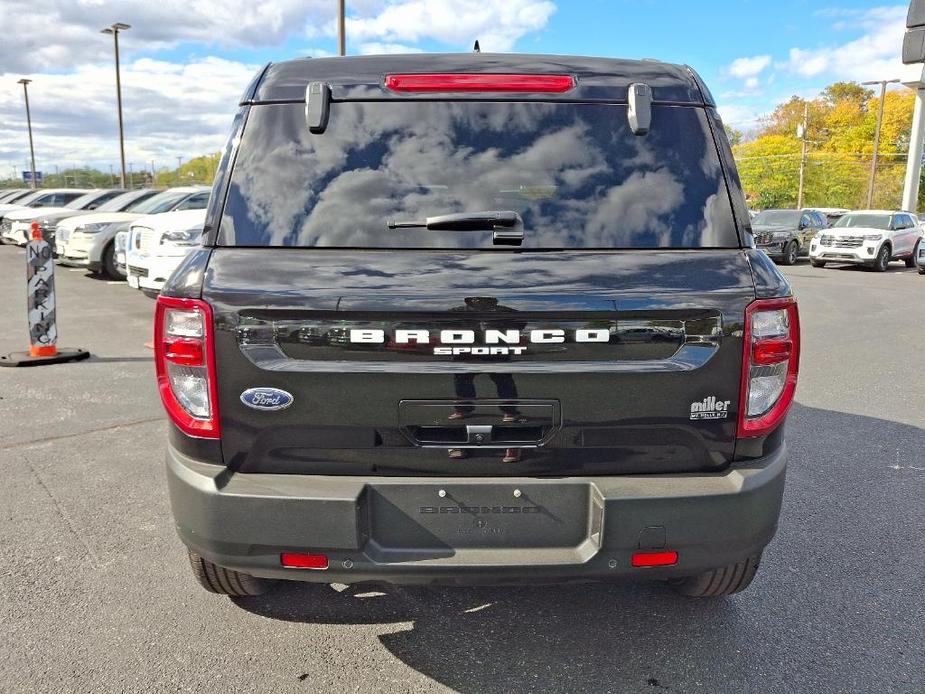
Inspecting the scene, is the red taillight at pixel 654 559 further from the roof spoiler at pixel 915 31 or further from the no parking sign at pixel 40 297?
the roof spoiler at pixel 915 31

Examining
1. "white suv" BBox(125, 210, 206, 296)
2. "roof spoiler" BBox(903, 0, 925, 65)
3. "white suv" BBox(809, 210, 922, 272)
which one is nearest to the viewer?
"white suv" BBox(125, 210, 206, 296)

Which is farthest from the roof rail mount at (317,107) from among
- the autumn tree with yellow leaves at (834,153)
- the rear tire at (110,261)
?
the autumn tree with yellow leaves at (834,153)

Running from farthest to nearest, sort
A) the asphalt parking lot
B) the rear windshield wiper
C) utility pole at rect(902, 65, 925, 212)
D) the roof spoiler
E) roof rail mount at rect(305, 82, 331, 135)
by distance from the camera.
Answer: utility pole at rect(902, 65, 925, 212)
the roof spoiler
the asphalt parking lot
roof rail mount at rect(305, 82, 331, 135)
the rear windshield wiper

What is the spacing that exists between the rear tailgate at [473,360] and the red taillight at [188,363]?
41 millimetres

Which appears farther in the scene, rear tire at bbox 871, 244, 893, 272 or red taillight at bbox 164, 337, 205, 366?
rear tire at bbox 871, 244, 893, 272

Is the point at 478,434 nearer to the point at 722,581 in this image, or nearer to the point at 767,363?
the point at 767,363

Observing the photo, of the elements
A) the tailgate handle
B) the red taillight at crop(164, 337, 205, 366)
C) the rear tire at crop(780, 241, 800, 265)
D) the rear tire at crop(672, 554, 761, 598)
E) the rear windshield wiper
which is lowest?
the rear tire at crop(780, 241, 800, 265)

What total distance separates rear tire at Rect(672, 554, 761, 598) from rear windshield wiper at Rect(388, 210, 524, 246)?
4.80 ft

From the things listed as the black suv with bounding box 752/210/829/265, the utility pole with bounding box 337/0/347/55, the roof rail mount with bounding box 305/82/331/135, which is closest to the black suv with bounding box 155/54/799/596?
the roof rail mount with bounding box 305/82/331/135

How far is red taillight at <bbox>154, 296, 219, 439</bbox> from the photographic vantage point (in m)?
2.38

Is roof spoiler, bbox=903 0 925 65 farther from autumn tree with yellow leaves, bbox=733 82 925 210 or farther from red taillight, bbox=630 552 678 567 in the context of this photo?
autumn tree with yellow leaves, bbox=733 82 925 210

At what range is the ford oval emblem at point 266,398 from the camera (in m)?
2.37

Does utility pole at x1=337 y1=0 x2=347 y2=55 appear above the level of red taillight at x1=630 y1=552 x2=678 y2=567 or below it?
above

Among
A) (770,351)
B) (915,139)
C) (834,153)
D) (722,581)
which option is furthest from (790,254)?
(834,153)
